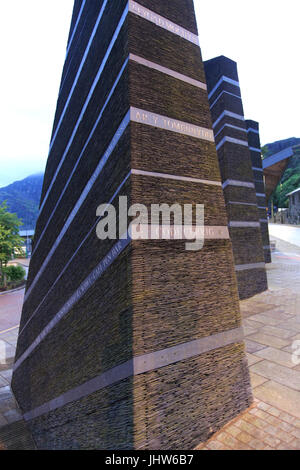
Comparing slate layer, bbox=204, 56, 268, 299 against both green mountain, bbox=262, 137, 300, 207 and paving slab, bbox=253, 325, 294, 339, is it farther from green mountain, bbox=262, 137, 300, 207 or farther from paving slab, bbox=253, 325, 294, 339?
green mountain, bbox=262, 137, 300, 207

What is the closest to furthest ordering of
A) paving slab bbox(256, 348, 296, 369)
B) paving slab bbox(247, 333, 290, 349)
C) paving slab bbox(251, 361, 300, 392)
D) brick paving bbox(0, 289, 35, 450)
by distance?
paving slab bbox(251, 361, 300, 392), paving slab bbox(256, 348, 296, 369), brick paving bbox(0, 289, 35, 450), paving slab bbox(247, 333, 290, 349)

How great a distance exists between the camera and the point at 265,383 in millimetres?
6246

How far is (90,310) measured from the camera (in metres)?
5.49

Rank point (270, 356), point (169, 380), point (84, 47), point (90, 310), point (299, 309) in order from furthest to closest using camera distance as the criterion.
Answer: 1. point (299, 309)
2. point (84, 47)
3. point (270, 356)
4. point (90, 310)
5. point (169, 380)

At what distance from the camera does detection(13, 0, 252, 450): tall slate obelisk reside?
4.48 meters

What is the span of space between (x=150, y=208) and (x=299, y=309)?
930 centimetres

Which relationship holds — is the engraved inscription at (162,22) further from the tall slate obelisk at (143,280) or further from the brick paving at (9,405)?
the brick paving at (9,405)

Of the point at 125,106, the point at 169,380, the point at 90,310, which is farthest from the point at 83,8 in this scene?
the point at 169,380

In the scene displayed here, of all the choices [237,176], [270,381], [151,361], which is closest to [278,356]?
[270,381]

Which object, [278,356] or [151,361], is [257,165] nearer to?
[278,356]

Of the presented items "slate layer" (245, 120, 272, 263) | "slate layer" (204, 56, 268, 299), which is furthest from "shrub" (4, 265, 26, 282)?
"slate layer" (204, 56, 268, 299)

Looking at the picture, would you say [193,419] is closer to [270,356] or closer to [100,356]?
[100,356]

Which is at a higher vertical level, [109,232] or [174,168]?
[174,168]

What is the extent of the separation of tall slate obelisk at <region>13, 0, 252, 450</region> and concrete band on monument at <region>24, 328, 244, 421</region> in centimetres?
2
